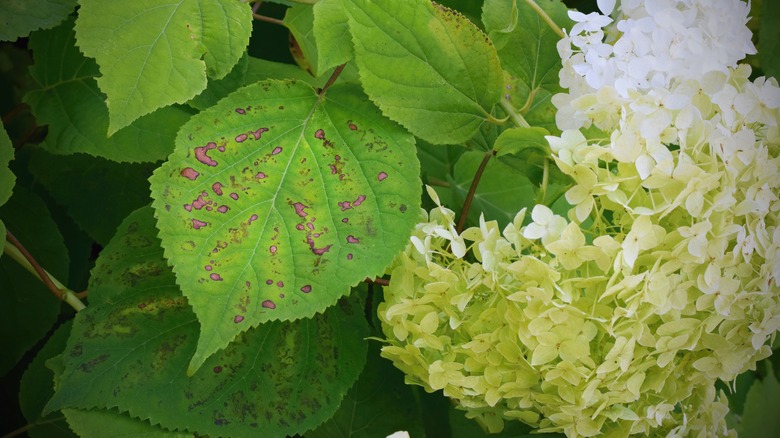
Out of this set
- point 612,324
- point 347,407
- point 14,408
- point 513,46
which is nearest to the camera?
point 612,324

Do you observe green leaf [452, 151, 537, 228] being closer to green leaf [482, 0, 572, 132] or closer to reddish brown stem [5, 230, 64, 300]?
green leaf [482, 0, 572, 132]

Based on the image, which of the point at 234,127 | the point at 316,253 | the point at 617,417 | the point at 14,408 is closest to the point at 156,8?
the point at 234,127

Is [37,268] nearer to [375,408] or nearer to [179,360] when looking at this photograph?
[179,360]

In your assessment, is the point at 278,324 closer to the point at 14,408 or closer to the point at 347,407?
the point at 347,407

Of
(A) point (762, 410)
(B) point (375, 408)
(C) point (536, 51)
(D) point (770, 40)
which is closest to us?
(C) point (536, 51)

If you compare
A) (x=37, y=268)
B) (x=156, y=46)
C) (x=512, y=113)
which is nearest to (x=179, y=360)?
(x=37, y=268)
